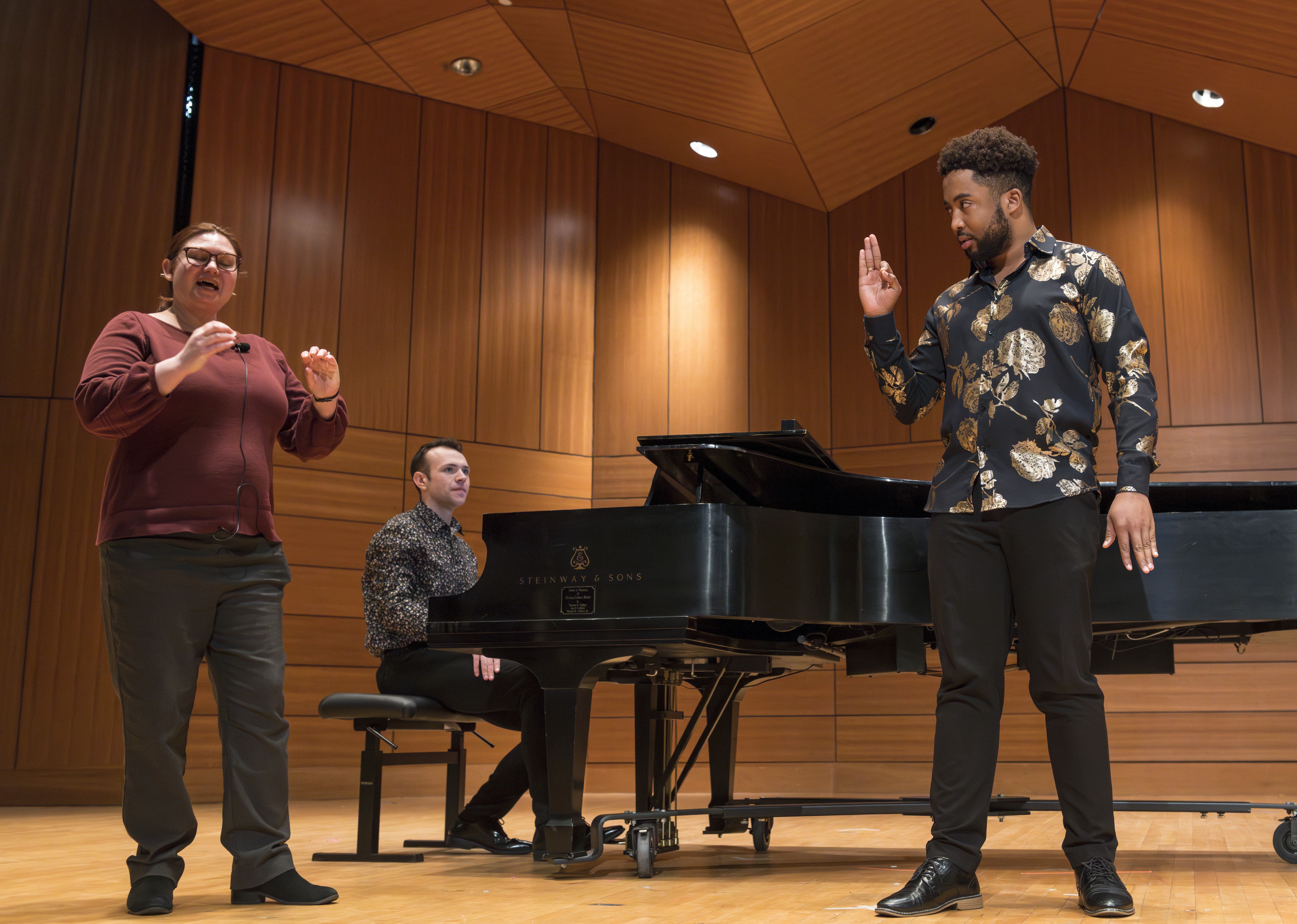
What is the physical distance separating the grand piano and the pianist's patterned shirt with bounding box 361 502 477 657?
24.9 inches

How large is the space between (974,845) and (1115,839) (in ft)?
0.82

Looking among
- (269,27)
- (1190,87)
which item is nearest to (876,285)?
(1190,87)

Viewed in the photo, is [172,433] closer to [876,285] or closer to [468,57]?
[876,285]

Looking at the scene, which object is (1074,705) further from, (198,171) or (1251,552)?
(198,171)

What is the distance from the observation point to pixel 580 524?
2662mm

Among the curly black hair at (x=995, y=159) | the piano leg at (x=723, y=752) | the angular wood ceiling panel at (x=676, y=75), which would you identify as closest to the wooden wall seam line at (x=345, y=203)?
the angular wood ceiling panel at (x=676, y=75)

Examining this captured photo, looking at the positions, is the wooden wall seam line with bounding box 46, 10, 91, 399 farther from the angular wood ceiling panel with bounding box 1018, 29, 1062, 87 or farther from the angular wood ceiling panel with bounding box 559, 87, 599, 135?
the angular wood ceiling panel with bounding box 1018, 29, 1062, 87

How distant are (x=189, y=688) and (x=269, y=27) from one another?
4.66 meters

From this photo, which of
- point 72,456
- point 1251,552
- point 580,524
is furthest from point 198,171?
point 1251,552

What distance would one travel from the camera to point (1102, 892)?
203 cm

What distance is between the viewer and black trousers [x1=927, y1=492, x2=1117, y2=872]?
2.14m

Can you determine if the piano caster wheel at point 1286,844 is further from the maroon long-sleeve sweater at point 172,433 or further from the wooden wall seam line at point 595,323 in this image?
the wooden wall seam line at point 595,323

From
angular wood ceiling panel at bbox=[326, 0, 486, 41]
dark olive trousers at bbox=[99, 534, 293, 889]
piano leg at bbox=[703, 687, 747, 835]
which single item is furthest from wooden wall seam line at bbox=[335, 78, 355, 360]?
dark olive trousers at bbox=[99, 534, 293, 889]

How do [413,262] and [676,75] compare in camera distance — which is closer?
[676,75]
